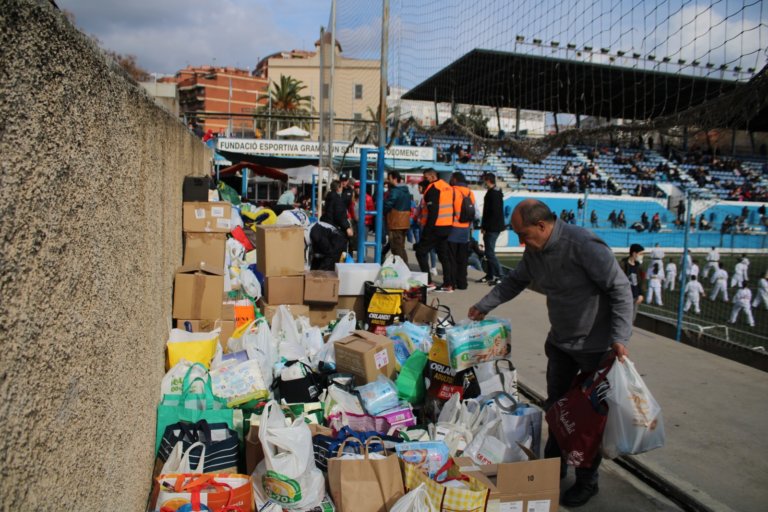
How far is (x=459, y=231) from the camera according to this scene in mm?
8859

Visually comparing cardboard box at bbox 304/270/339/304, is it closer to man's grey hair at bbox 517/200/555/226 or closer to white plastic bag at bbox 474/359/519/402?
white plastic bag at bbox 474/359/519/402

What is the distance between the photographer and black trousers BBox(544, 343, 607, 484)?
3.41 meters

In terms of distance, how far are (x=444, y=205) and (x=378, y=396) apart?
16.6 feet

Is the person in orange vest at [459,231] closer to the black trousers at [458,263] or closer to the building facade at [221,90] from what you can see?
the black trousers at [458,263]

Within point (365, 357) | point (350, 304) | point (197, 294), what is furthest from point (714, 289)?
point (197, 294)

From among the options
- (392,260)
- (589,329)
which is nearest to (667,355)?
(392,260)

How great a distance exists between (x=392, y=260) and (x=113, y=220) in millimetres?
4493

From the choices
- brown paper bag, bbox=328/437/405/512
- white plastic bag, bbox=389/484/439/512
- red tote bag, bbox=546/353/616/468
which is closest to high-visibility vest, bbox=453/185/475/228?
red tote bag, bbox=546/353/616/468

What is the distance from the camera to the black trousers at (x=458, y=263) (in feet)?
29.5

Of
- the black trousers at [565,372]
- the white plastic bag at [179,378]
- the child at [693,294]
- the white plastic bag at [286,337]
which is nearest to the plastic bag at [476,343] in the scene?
the black trousers at [565,372]

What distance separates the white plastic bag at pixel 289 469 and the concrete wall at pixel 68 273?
0.60m

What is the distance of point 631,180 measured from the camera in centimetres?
3222

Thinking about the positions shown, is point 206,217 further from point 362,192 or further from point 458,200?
point 458,200

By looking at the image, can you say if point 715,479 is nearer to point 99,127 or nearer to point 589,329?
point 589,329
